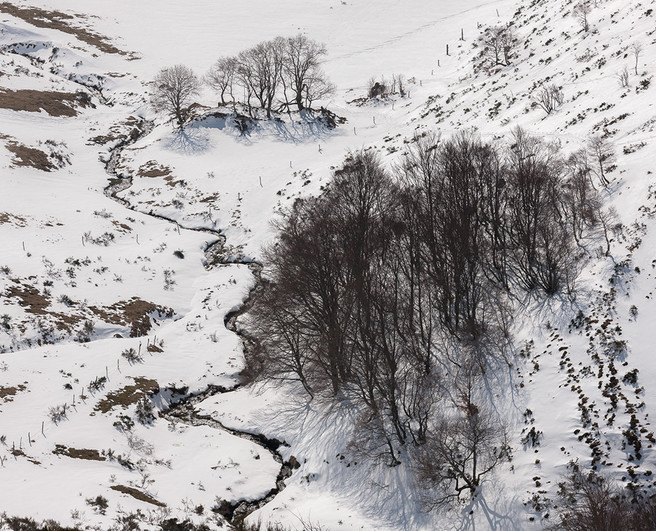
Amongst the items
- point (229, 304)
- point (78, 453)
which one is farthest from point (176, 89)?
point (78, 453)

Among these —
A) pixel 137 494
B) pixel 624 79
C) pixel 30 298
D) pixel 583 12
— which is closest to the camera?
pixel 137 494

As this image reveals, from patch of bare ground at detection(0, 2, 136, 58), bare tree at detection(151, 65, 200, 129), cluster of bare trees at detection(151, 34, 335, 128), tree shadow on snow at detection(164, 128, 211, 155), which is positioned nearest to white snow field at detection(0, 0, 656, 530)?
tree shadow on snow at detection(164, 128, 211, 155)

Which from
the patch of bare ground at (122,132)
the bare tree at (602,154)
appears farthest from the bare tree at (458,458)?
the patch of bare ground at (122,132)

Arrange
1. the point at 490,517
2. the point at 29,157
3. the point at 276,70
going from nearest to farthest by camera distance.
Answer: the point at 490,517 < the point at 29,157 < the point at 276,70

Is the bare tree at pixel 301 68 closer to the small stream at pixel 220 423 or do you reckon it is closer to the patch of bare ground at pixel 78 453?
the small stream at pixel 220 423

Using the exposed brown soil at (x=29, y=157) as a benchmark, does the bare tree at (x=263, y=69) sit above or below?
above

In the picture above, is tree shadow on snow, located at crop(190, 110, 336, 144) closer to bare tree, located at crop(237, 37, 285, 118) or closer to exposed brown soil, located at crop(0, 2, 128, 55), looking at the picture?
bare tree, located at crop(237, 37, 285, 118)

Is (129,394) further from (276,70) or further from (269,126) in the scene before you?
(276,70)
